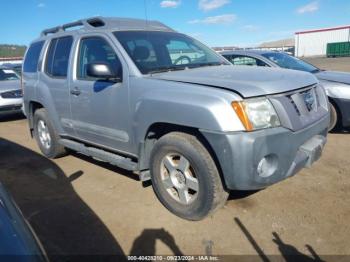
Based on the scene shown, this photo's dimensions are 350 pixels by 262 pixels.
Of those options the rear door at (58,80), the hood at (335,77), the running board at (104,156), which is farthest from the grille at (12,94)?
the hood at (335,77)

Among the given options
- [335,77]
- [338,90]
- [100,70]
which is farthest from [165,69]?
[335,77]

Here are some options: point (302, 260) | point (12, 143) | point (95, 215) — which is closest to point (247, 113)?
point (302, 260)

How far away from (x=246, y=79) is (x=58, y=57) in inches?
121

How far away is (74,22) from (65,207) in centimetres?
261

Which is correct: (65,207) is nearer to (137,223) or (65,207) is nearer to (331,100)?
(137,223)

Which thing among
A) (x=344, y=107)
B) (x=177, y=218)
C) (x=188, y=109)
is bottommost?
(x=177, y=218)

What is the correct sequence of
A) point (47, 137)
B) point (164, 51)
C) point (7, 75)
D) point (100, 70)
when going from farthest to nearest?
point (7, 75) < point (47, 137) < point (164, 51) < point (100, 70)

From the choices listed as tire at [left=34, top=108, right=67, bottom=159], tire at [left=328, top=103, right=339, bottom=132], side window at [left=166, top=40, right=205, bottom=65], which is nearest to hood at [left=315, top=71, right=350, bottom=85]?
tire at [left=328, top=103, right=339, bottom=132]

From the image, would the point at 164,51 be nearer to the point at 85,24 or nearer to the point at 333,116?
the point at 85,24

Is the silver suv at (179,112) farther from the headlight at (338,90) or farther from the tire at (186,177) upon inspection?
the headlight at (338,90)

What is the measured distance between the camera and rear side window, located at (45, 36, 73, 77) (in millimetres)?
4871

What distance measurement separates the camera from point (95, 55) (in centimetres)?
439

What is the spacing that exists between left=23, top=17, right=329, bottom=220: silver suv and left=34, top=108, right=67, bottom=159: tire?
15.2 inches

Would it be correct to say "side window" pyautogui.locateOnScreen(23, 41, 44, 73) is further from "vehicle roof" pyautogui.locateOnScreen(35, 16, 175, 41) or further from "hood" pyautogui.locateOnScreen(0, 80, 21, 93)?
"hood" pyautogui.locateOnScreen(0, 80, 21, 93)
